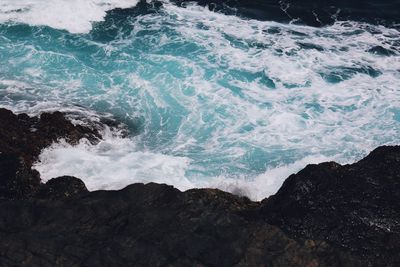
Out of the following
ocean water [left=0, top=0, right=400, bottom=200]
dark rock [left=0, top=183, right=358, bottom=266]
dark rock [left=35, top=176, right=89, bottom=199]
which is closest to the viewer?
dark rock [left=0, top=183, right=358, bottom=266]

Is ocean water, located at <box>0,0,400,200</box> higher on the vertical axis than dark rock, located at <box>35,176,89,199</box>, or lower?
lower

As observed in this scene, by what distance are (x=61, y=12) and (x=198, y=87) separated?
9.39 metres

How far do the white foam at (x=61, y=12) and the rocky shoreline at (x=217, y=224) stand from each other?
15.5 meters

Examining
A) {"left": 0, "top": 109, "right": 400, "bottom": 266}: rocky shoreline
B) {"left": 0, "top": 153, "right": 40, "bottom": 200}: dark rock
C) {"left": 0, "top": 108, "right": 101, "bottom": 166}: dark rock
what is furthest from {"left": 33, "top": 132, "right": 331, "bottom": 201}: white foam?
{"left": 0, "top": 109, "right": 400, "bottom": 266}: rocky shoreline

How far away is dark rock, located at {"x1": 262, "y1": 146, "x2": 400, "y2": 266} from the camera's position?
8.14 meters

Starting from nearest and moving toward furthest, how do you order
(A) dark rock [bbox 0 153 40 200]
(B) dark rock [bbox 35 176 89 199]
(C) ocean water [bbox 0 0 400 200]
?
(B) dark rock [bbox 35 176 89 199] < (A) dark rock [bbox 0 153 40 200] < (C) ocean water [bbox 0 0 400 200]

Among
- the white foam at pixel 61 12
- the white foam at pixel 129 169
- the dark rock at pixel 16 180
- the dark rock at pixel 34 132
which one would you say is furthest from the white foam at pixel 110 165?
the white foam at pixel 61 12

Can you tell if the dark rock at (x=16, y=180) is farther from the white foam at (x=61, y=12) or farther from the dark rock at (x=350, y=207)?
the white foam at (x=61, y=12)

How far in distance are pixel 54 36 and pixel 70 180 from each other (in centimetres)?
1429

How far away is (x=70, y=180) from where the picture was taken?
1036cm

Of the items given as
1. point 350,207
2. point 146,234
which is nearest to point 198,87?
point 350,207

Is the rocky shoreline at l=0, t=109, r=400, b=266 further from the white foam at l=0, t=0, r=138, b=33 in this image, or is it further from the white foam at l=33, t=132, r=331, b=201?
the white foam at l=0, t=0, r=138, b=33

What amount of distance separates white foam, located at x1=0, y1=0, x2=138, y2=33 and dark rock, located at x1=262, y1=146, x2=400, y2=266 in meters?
17.0

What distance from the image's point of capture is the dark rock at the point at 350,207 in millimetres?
8145
